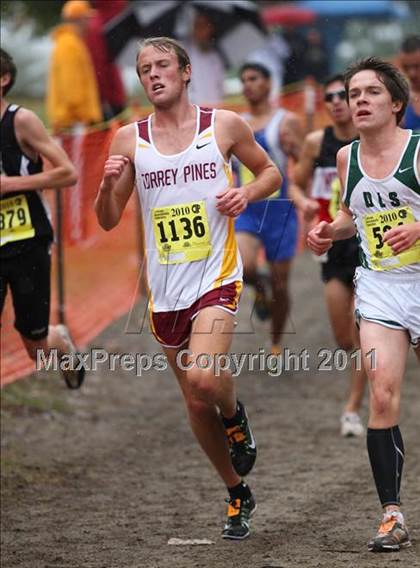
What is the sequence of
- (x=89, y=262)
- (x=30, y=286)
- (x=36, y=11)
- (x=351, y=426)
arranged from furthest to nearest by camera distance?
(x=89, y=262) → (x=36, y=11) → (x=351, y=426) → (x=30, y=286)

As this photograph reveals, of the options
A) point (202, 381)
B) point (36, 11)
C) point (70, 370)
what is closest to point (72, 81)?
point (36, 11)

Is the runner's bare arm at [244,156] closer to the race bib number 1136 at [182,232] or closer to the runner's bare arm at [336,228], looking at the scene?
the race bib number 1136 at [182,232]

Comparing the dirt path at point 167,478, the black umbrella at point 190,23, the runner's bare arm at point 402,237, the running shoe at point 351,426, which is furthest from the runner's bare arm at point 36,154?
the black umbrella at point 190,23

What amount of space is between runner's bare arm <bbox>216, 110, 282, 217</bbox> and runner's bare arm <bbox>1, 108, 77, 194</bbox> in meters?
1.32

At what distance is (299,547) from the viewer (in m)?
5.96

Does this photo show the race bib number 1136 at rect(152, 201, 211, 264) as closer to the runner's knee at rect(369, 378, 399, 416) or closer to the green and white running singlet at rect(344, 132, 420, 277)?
the green and white running singlet at rect(344, 132, 420, 277)

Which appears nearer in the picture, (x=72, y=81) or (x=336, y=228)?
(x=336, y=228)

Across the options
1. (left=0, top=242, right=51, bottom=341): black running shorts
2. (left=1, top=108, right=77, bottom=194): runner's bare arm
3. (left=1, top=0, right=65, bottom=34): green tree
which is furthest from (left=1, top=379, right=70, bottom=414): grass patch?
(left=1, top=0, right=65, bottom=34): green tree

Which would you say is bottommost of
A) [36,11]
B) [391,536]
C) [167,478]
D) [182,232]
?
[167,478]

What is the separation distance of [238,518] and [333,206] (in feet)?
9.16

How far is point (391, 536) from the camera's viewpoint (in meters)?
5.58

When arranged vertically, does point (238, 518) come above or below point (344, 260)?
below

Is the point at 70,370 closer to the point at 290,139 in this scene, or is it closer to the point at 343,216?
the point at 343,216

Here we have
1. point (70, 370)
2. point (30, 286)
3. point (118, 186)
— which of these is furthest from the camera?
point (70, 370)
